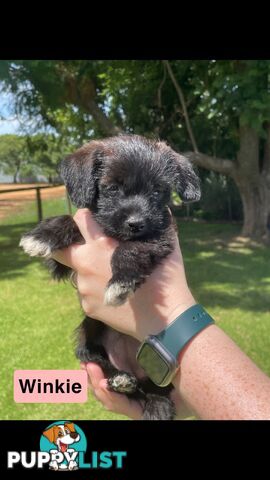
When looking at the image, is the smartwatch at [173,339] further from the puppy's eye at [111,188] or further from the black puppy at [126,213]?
the puppy's eye at [111,188]

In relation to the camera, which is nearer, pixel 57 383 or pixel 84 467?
pixel 84 467

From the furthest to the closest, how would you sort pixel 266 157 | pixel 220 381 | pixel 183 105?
1. pixel 266 157
2. pixel 183 105
3. pixel 220 381

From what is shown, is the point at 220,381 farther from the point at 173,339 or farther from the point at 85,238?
the point at 85,238

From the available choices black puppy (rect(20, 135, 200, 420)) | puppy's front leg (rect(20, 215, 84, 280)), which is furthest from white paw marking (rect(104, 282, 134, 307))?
puppy's front leg (rect(20, 215, 84, 280))

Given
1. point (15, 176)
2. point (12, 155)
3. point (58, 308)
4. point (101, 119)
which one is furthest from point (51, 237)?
point (101, 119)

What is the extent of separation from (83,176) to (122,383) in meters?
0.64

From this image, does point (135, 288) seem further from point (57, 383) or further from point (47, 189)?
point (47, 189)

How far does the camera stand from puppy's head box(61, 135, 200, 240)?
4.21 ft

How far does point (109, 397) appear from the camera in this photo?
4.73 feet

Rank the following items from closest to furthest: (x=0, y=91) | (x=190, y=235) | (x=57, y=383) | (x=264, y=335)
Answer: (x=57, y=383), (x=0, y=91), (x=264, y=335), (x=190, y=235)

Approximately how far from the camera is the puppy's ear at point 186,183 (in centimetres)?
142

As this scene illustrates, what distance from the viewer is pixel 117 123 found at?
10.9 ft

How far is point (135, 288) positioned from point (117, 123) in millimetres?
2311

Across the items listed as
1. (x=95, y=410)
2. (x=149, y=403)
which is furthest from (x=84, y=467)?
(x=95, y=410)
